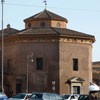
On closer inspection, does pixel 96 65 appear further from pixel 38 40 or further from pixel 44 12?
pixel 38 40

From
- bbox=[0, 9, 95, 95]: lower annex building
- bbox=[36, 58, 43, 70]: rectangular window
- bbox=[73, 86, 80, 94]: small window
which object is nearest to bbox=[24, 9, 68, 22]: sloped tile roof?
bbox=[0, 9, 95, 95]: lower annex building

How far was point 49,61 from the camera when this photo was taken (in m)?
62.8


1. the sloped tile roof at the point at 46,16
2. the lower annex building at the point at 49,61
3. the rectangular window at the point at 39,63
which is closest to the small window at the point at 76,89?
the lower annex building at the point at 49,61

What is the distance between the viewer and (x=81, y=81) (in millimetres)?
64500

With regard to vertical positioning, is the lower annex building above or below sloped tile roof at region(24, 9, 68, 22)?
below

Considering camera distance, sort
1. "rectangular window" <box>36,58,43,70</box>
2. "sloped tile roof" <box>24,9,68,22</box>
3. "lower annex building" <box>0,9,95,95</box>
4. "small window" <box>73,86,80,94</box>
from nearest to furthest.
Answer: "lower annex building" <box>0,9,95,95</box> → "rectangular window" <box>36,58,43,70</box> → "small window" <box>73,86,80,94</box> → "sloped tile roof" <box>24,9,68,22</box>

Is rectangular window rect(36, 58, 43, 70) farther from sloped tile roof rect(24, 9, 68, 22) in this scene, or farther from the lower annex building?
sloped tile roof rect(24, 9, 68, 22)

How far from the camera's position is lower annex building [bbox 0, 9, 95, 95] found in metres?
62.4

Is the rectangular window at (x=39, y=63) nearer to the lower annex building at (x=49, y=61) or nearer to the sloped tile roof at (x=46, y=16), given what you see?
the lower annex building at (x=49, y=61)

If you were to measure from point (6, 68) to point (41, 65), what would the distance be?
7.26 meters

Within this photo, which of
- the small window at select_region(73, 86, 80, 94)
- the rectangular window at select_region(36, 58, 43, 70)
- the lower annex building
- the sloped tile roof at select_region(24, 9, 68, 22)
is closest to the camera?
the lower annex building

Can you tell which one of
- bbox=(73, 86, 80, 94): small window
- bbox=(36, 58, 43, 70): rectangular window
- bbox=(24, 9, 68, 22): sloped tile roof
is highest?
bbox=(24, 9, 68, 22): sloped tile roof

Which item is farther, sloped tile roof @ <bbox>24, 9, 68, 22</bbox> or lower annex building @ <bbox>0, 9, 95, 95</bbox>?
sloped tile roof @ <bbox>24, 9, 68, 22</bbox>

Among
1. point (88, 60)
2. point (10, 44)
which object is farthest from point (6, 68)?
point (88, 60)
